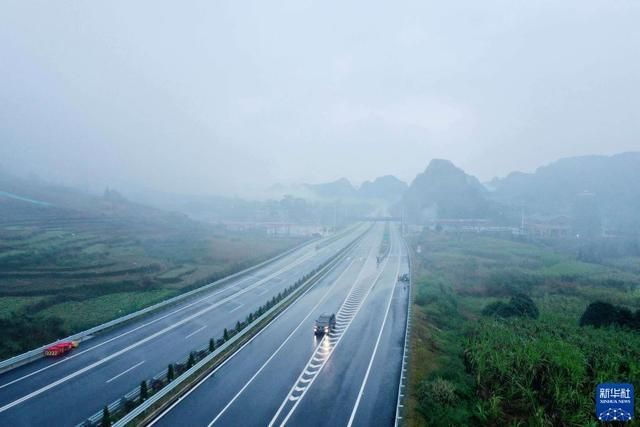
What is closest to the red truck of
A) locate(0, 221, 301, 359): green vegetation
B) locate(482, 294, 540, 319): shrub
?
locate(0, 221, 301, 359): green vegetation

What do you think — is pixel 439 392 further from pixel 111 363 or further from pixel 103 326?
pixel 103 326

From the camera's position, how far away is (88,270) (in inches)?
1635

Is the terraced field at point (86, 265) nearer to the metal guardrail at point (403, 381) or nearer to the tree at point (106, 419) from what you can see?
the tree at point (106, 419)

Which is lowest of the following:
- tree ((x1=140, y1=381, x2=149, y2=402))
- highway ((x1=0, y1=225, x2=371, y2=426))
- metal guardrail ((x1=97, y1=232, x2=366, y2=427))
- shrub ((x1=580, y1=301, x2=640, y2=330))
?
highway ((x1=0, y1=225, x2=371, y2=426))

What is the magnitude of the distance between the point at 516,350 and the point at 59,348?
2449 cm

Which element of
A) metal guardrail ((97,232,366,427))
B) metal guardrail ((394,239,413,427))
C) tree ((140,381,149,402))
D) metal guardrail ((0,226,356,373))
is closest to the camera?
metal guardrail ((97,232,366,427))

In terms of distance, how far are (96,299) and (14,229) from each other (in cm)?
3041

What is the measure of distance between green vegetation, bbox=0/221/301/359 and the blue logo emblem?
84.3 feet

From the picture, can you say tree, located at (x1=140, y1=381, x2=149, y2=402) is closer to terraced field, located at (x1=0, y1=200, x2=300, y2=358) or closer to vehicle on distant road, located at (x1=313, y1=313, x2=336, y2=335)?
terraced field, located at (x1=0, y1=200, x2=300, y2=358)

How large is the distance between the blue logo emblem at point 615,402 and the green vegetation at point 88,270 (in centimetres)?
2570

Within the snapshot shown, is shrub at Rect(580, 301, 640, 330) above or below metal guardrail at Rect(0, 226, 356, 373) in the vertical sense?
above

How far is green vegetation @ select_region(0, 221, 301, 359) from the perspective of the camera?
90.9 ft

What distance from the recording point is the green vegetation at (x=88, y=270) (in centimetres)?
2772

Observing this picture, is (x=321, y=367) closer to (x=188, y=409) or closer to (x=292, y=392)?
(x=292, y=392)
